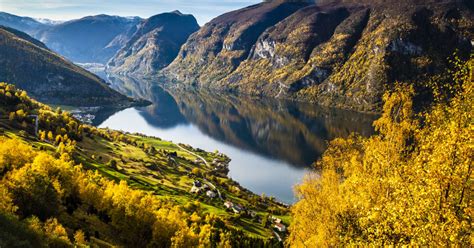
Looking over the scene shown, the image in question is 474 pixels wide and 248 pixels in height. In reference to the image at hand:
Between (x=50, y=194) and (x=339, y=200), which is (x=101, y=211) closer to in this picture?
(x=50, y=194)

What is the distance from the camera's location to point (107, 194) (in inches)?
3051

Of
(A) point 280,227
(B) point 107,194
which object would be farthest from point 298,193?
(A) point 280,227

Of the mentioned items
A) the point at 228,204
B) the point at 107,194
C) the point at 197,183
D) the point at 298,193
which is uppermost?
the point at 197,183

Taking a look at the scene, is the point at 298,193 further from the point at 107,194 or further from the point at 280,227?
the point at 280,227

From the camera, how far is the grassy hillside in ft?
184

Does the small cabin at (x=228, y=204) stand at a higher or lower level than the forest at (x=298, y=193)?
higher

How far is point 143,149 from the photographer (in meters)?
189

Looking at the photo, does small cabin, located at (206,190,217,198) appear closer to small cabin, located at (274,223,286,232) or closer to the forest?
the forest

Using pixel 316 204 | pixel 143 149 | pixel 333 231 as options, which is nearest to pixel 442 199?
pixel 333 231

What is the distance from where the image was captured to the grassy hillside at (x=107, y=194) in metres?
56.2

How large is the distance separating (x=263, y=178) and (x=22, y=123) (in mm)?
98952

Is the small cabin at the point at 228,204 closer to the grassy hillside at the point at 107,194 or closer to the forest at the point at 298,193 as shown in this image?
the grassy hillside at the point at 107,194

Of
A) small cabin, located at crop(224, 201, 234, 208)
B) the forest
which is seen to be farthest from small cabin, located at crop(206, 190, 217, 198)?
small cabin, located at crop(224, 201, 234, 208)

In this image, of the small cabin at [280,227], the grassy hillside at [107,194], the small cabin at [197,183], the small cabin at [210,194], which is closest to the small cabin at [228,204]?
the grassy hillside at [107,194]
